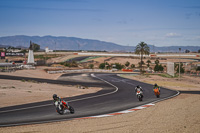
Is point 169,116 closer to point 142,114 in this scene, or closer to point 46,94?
point 142,114

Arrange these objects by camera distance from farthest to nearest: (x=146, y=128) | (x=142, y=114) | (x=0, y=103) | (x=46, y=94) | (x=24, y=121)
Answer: (x=46, y=94)
(x=0, y=103)
(x=142, y=114)
(x=24, y=121)
(x=146, y=128)

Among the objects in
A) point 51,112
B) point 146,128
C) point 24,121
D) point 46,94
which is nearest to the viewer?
point 146,128

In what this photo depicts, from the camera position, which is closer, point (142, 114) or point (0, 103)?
point (142, 114)

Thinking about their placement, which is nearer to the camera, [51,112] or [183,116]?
[183,116]

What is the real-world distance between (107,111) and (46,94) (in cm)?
1198

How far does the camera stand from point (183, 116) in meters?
15.7

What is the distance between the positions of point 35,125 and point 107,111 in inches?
230

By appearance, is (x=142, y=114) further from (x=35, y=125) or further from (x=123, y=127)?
(x=35, y=125)

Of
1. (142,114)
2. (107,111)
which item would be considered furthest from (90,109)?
(142,114)

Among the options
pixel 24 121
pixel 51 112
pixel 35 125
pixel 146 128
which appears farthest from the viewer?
pixel 51 112

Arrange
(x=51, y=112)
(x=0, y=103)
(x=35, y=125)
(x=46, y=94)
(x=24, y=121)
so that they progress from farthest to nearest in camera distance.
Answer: (x=46, y=94) < (x=0, y=103) < (x=51, y=112) < (x=24, y=121) < (x=35, y=125)

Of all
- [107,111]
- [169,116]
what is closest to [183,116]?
[169,116]

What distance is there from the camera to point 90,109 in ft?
63.8

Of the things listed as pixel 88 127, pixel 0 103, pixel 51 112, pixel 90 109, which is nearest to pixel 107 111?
pixel 90 109
